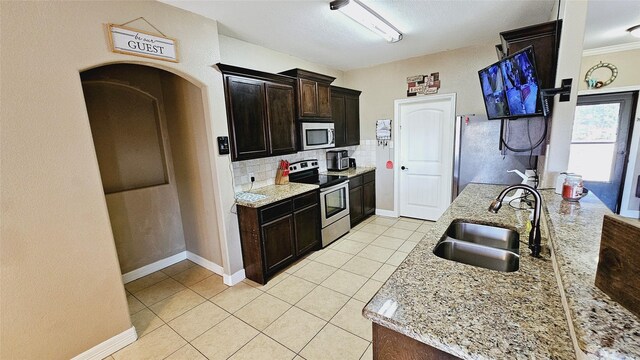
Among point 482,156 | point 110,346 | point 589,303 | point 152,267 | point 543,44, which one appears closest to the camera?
point 589,303

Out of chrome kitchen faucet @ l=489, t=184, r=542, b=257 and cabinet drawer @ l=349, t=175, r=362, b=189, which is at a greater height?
chrome kitchen faucet @ l=489, t=184, r=542, b=257

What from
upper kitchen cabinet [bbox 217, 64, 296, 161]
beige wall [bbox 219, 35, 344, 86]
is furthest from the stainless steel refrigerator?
beige wall [bbox 219, 35, 344, 86]

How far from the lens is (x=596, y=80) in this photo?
3.60 meters

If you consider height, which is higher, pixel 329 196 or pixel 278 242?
pixel 329 196

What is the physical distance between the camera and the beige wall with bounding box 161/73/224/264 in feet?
8.80

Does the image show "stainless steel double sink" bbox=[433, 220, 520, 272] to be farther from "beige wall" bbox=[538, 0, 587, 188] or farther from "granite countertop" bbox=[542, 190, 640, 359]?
"beige wall" bbox=[538, 0, 587, 188]

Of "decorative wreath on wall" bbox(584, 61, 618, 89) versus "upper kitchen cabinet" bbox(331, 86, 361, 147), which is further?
"upper kitchen cabinet" bbox(331, 86, 361, 147)

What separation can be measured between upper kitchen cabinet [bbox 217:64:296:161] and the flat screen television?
2162mm

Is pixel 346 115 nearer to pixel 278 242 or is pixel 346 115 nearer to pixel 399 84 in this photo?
pixel 399 84

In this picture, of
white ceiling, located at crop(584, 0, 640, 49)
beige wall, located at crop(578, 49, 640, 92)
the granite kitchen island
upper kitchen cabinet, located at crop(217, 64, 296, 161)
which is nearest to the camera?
the granite kitchen island

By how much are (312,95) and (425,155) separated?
2.19 metres

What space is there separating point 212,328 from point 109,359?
2.35 ft

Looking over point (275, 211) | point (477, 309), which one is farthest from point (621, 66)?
point (275, 211)

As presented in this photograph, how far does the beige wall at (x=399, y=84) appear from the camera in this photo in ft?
12.1
